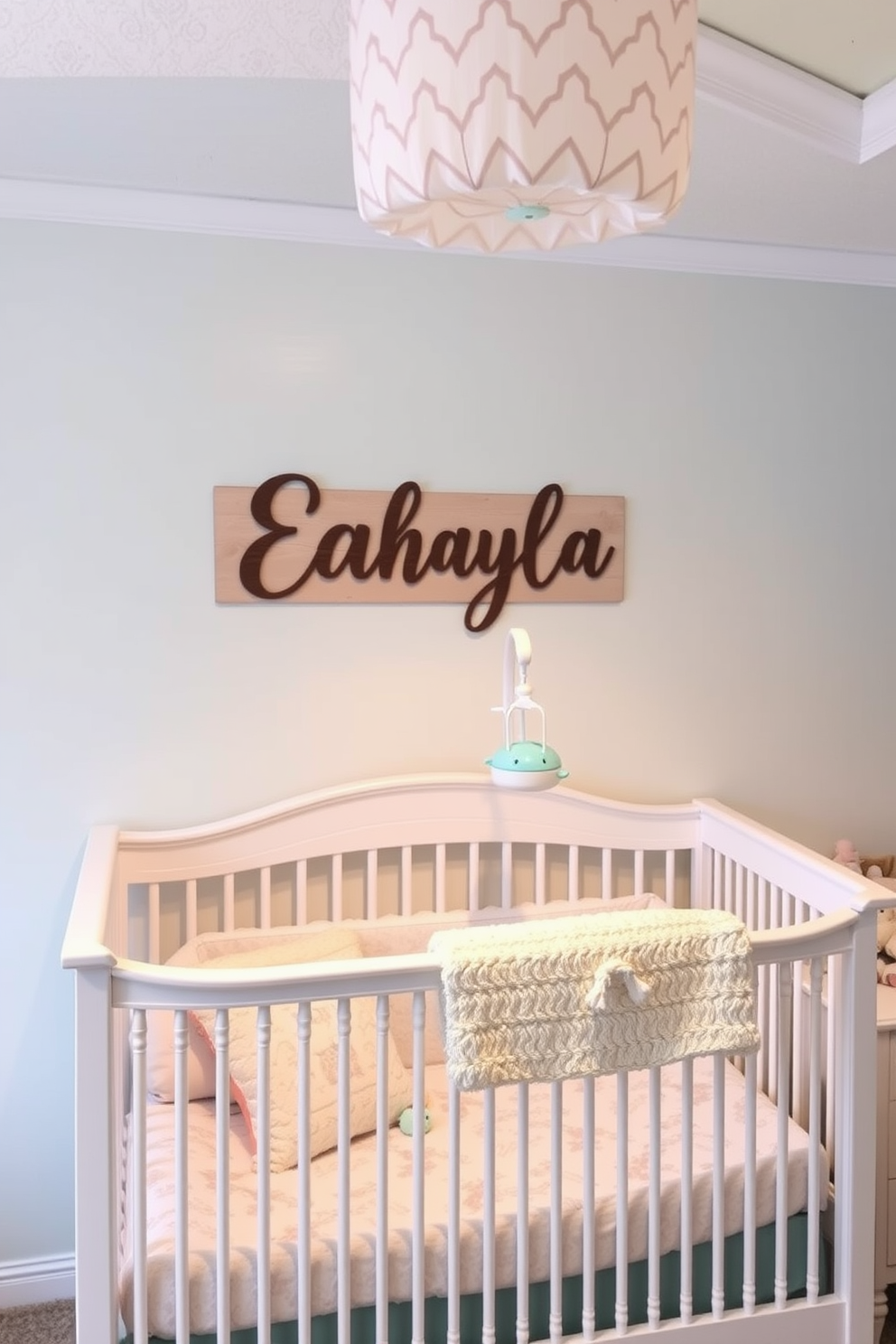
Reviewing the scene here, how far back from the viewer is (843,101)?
196cm

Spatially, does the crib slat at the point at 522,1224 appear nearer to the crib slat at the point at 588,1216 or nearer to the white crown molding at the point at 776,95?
the crib slat at the point at 588,1216

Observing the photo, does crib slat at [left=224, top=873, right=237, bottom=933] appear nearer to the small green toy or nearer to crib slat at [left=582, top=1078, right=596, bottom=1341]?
the small green toy

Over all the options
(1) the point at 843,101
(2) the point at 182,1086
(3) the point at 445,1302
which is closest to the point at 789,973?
(3) the point at 445,1302

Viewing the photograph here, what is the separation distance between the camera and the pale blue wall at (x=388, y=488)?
222 centimetres

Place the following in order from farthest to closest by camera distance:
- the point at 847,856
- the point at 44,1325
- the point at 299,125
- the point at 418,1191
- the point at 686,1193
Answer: the point at 847,856
the point at 44,1325
the point at 299,125
the point at 686,1193
the point at 418,1191

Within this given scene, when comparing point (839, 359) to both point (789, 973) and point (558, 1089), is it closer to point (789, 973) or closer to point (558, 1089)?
point (789, 973)

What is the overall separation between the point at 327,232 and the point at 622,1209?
1889 millimetres

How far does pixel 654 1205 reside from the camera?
173 centimetres

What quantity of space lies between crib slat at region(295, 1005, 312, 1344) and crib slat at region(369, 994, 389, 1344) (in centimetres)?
10

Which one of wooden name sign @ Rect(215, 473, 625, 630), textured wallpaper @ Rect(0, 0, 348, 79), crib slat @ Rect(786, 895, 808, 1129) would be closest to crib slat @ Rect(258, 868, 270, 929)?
wooden name sign @ Rect(215, 473, 625, 630)

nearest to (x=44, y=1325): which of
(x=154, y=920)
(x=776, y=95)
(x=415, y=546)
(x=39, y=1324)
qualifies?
(x=39, y=1324)

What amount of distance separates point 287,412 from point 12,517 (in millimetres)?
585

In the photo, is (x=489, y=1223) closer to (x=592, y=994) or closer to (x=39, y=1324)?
(x=592, y=994)

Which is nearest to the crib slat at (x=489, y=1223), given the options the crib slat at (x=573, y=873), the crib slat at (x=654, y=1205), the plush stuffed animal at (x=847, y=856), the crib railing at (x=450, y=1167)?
the crib railing at (x=450, y=1167)
